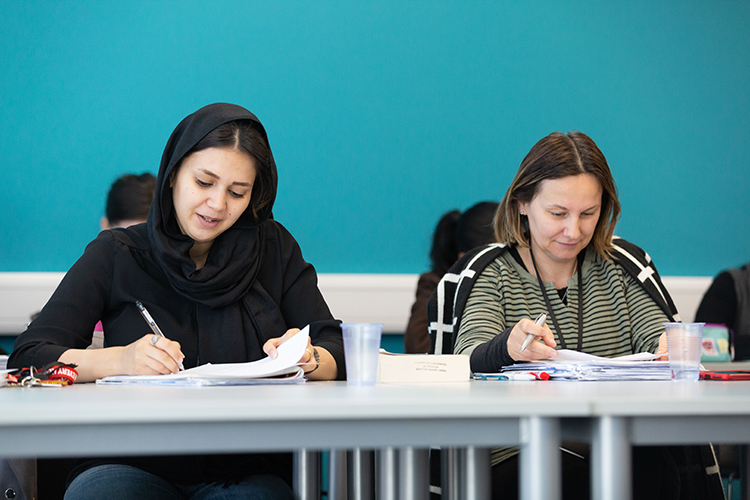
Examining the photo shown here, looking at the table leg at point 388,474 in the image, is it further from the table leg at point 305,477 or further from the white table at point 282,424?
the white table at point 282,424

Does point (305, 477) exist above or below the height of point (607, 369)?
below

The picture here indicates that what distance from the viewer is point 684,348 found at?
4.15 feet

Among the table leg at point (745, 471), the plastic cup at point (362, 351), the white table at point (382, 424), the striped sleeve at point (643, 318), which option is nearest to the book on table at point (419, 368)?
the plastic cup at point (362, 351)

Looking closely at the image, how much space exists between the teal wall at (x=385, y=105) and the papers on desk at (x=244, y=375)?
1969 mm

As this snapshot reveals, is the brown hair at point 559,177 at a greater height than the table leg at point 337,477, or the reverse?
the brown hair at point 559,177

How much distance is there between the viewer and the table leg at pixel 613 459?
2.71ft

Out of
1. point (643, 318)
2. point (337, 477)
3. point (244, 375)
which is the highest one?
point (643, 318)

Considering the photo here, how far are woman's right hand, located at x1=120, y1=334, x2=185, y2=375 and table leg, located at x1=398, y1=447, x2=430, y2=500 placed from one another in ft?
1.41

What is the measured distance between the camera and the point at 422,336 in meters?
2.78

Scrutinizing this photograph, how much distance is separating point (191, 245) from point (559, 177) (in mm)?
932

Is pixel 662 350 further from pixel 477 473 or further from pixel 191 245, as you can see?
pixel 191 245

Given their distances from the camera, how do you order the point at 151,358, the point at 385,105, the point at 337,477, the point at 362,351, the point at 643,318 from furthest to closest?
the point at 385,105 → the point at 643,318 → the point at 337,477 → the point at 151,358 → the point at 362,351

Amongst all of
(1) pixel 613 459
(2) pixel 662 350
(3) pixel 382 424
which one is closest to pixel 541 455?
(1) pixel 613 459

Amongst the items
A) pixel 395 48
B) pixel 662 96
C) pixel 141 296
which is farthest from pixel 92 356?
pixel 662 96
